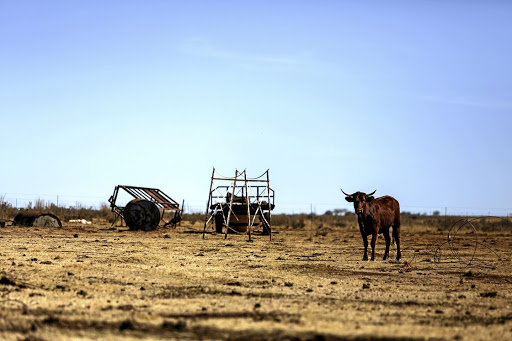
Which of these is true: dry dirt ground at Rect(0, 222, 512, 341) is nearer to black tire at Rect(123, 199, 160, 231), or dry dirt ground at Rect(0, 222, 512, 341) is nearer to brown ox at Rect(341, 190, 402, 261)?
brown ox at Rect(341, 190, 402, 261)

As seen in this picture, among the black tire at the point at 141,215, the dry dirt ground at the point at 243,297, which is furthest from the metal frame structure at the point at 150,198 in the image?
the dry dirt ground at the point at 243,297

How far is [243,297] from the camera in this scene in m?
11.4

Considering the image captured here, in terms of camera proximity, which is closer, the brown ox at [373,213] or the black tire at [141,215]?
the brown ox at [373,213]

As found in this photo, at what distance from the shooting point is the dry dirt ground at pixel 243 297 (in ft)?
26.7

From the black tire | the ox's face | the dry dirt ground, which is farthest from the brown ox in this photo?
the black tire

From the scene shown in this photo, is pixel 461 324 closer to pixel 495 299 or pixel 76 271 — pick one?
pixel 495 299

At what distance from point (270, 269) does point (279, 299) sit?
558cm

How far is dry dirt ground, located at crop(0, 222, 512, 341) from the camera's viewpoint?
815 centimetres

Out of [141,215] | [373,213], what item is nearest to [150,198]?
[141,215]

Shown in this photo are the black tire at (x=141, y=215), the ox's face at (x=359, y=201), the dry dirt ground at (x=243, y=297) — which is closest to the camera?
the dry dirt ground at (x=243, y=297)

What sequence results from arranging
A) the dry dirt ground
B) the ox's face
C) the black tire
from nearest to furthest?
the dry dirt ground < the ox's face < the black tire

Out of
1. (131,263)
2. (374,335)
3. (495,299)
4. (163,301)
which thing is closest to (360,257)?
(131,263)

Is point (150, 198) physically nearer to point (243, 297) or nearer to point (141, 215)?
point (141, 215)

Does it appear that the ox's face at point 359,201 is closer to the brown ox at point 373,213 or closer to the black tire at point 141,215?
the brown ox at point 373,213
